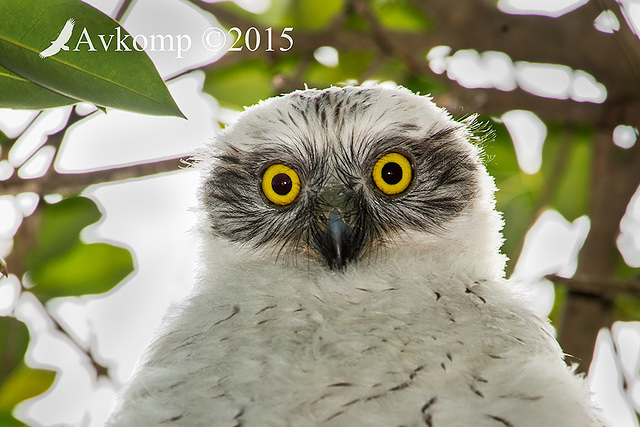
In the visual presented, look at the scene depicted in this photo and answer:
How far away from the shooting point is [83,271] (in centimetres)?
331

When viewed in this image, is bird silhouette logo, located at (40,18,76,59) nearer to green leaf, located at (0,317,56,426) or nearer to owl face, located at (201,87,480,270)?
owl face, located at (201,87,480,270)

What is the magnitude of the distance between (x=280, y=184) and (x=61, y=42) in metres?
1.08

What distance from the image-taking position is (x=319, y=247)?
235 centimetres

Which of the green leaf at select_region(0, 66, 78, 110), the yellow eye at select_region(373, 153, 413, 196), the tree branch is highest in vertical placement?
the green leaf at select_region(0, 66, 78, 110)

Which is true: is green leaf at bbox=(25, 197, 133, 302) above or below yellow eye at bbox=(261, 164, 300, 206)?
below

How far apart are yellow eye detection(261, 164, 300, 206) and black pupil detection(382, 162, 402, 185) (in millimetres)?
290

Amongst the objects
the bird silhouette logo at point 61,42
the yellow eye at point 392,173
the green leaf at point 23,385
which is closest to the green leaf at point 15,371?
the green leaf at point 23,385

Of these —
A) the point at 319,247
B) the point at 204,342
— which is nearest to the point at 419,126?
the point at 319,247

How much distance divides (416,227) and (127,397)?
1134 millimetres

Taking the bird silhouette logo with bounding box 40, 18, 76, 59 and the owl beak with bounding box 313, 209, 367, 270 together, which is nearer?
the bird silhouette logo with bounding box 40, 18, 76, 59

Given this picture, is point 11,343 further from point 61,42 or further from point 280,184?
point 61,42

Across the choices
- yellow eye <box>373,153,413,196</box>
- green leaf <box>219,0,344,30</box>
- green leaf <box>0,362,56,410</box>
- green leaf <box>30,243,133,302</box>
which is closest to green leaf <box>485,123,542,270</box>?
green leaf <box>219,0,344,30</box>

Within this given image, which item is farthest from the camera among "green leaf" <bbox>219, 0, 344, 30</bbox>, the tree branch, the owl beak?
"green leaf" <bbox>219, 0, 344, 30</bbox>

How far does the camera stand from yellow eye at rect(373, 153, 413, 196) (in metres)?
2.65
